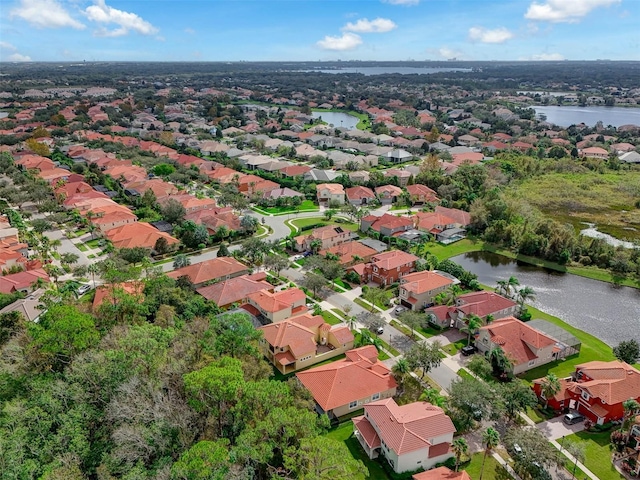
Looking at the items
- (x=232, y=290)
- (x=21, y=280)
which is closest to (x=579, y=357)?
(x=232, y=290)

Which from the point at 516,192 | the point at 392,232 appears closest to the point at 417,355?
the point at 392,232

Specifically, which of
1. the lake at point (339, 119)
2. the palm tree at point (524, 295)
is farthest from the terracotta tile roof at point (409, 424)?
the lake at point (339, 119)

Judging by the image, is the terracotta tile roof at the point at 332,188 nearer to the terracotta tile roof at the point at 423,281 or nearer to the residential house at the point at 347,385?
the terracotta tile roof at the point at 423,281

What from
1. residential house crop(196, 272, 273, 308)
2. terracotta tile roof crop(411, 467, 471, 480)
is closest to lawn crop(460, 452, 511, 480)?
terracotta tile roof crop(411, 467, 471, 480)

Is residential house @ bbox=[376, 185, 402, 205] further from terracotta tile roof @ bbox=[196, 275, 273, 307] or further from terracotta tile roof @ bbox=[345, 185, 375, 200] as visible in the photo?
terracotta tile roof @ bbox=[196, 275, 273, 307]

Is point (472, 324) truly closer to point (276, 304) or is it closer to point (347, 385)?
point (347, 385)

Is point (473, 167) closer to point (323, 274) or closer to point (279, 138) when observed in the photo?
point (323, 274)

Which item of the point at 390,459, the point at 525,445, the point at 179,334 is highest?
the point at 179,334
